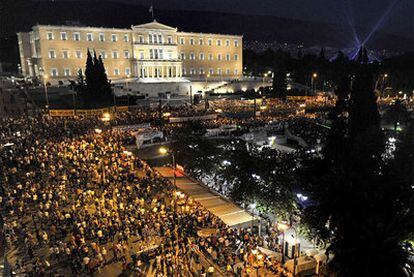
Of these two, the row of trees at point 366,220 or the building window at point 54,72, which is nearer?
the row of trees at point 366,220

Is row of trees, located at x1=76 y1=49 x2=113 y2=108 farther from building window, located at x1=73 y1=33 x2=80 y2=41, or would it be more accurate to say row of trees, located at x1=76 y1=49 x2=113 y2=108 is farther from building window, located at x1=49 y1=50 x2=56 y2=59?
building window, located at x1=73 y1=33 x2=80 y2=41

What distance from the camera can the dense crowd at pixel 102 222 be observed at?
1516 cm

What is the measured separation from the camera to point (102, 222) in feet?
57.8

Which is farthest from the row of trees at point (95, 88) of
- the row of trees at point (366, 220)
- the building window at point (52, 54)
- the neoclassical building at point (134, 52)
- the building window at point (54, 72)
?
the row of trees at point (366, 220)

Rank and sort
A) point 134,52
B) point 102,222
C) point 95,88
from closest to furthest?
point 102,222 < point 95,88 < point 134,52

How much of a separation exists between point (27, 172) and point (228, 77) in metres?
64.2

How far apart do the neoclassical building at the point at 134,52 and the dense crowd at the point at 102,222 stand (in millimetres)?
41571

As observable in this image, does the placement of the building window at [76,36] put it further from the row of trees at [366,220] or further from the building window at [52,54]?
the row of trees at [366,220]

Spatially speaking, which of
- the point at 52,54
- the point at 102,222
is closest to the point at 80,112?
the point at 52,54

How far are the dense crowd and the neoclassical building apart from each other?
1637 inches

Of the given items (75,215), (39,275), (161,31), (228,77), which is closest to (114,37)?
(161,31)

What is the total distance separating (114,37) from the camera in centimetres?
7062

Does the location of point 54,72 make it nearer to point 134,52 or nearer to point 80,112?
point 134,52

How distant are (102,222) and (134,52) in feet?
194
